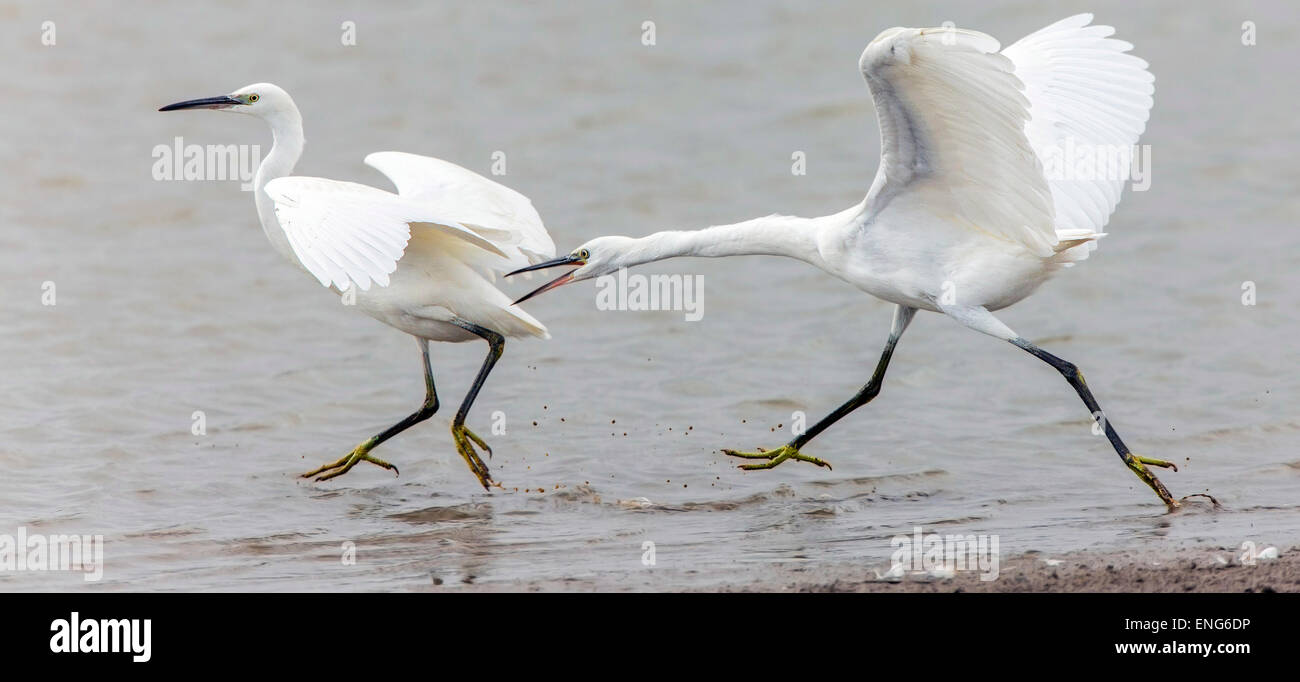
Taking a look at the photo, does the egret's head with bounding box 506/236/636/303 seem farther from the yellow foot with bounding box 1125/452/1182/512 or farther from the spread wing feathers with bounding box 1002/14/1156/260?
the yellow foot with bounding box 1125/452/1182/512

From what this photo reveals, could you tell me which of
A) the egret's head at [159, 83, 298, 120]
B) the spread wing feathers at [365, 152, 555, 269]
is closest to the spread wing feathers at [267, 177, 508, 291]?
the spread wing feathers at [365, 152, 555, 269]

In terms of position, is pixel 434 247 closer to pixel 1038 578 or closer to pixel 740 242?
pixel 740 242

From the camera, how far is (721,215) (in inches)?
533

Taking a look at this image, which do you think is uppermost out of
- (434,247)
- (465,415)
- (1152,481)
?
(434,247)

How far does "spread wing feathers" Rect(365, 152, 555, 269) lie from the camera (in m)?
8.22

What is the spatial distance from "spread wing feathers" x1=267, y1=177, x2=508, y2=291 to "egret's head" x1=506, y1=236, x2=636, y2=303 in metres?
0.43

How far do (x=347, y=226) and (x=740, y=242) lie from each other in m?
1.94

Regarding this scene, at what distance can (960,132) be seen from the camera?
678 centimetres

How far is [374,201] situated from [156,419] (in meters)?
3.19

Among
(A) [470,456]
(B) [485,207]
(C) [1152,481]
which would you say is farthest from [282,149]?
(C) [1152,481]

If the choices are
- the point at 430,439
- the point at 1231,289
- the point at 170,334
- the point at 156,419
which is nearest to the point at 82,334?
the point at 170,334

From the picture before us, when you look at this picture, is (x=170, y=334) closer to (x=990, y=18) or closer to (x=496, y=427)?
(x=496, y=427)

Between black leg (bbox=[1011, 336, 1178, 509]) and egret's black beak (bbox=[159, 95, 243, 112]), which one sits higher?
egret's black beak (bbox=[159, 95, 243, 112])

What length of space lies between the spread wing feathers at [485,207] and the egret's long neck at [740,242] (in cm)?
87
